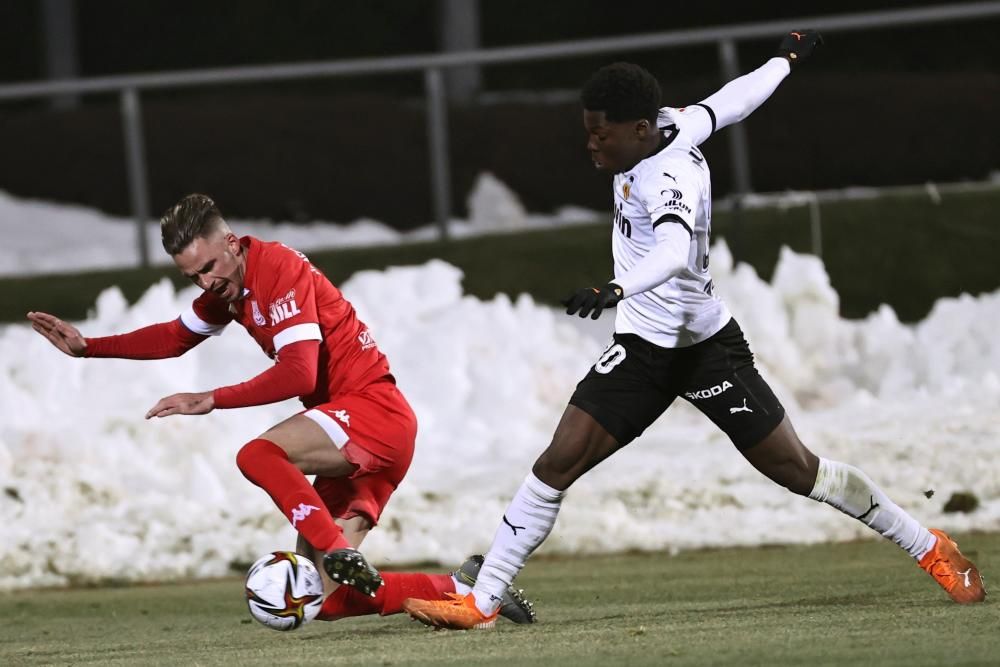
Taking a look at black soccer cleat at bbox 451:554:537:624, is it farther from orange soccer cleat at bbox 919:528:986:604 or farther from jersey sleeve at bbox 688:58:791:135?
jersey sleeve at bbox 688:58:791:135

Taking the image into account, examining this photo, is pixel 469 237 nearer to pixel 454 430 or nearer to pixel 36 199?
pixel 454 430

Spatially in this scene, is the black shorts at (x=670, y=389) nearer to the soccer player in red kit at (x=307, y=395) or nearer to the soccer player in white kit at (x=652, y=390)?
the soccer player in white kit at (x=652, y=390)

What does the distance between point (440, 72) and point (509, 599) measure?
7774 mm

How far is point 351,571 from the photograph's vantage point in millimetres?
7480

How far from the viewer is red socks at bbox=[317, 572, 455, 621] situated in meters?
8.16

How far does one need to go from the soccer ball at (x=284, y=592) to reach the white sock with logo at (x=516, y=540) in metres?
0.67

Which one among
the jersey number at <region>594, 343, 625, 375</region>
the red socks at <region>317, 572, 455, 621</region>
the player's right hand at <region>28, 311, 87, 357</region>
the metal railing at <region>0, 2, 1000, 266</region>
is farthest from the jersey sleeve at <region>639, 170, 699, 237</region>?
the metal railing at <region>0, 2, 1000, 266</region>

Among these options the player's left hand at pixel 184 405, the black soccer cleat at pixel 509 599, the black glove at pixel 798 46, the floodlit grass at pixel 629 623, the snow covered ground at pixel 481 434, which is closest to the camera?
the floodlit grass at pixel 629 623

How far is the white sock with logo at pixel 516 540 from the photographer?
8.05 meters

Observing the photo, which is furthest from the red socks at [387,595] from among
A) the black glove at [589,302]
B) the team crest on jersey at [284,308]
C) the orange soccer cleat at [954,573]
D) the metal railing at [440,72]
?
the metal railing at [440,72]

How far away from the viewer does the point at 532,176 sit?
55.2ft

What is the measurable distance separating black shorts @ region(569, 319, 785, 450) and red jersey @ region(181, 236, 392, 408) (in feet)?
3.18

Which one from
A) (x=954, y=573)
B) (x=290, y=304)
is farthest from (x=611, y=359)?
(x=954, y=573)

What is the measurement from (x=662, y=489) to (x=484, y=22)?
9.01 metres
